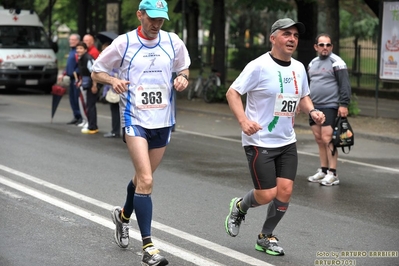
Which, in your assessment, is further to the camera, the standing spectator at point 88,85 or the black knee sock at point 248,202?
the standing spectator at point 88,85

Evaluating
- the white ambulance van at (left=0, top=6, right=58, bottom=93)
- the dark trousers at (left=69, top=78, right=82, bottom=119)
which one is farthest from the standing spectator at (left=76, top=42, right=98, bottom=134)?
the white ambulance van at (left=0, top=6, right=58, bottom=93)

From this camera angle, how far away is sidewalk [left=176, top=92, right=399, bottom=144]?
55.1ft

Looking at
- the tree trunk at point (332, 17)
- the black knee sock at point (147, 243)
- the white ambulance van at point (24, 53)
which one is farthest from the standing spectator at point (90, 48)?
the black knee sock at point (147, 243)

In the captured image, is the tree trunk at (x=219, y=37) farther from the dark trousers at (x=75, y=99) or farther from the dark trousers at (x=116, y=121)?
the dark trousers at (x=116, y=121)

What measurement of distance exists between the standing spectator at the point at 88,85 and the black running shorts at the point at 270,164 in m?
9.55

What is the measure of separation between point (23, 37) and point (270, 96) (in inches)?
857

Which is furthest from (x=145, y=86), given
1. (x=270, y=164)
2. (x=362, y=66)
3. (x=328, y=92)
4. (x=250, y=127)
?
(x=362, y=66)

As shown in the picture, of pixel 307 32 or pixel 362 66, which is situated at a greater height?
pixel 307 32

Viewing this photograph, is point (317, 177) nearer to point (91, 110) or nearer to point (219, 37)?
point (91, 110)

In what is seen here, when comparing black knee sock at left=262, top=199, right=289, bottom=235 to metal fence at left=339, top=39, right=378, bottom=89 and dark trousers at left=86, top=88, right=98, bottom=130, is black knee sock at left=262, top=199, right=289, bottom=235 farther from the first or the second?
metal fence at left=339, top=39, right=378, bottom=89

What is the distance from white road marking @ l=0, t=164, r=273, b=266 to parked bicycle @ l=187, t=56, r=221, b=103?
1310 centimetres

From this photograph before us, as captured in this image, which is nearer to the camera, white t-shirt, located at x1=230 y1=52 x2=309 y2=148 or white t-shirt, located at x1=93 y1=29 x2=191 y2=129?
white t-shirt, located at x1=93 y1=29 x2=191 y2=129

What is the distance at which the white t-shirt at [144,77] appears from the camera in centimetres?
680

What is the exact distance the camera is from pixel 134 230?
794cm
